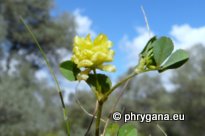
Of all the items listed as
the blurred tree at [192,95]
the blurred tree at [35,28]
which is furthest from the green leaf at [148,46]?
the blurred tree at [192,95]

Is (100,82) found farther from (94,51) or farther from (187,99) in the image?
(187,99)

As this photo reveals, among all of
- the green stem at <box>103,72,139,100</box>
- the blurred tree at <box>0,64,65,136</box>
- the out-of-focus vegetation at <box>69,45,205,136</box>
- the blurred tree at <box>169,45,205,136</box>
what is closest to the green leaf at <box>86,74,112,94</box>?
the green stem at <box>103,72,139,100</box>

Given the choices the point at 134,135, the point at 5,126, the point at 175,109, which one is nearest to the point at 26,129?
the point at 5,126

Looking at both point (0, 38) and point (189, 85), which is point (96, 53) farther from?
point (189, 85)

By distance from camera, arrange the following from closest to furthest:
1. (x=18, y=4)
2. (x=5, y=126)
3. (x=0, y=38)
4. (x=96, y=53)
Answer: (x=96, y=53) → (x=5, y=126) → (x=0, y=38) → (x=18, y=4)

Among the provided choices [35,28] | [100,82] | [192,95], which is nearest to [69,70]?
[100,82]

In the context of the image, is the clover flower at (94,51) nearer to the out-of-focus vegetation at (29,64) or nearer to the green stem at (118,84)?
the green stem at (118,84)
